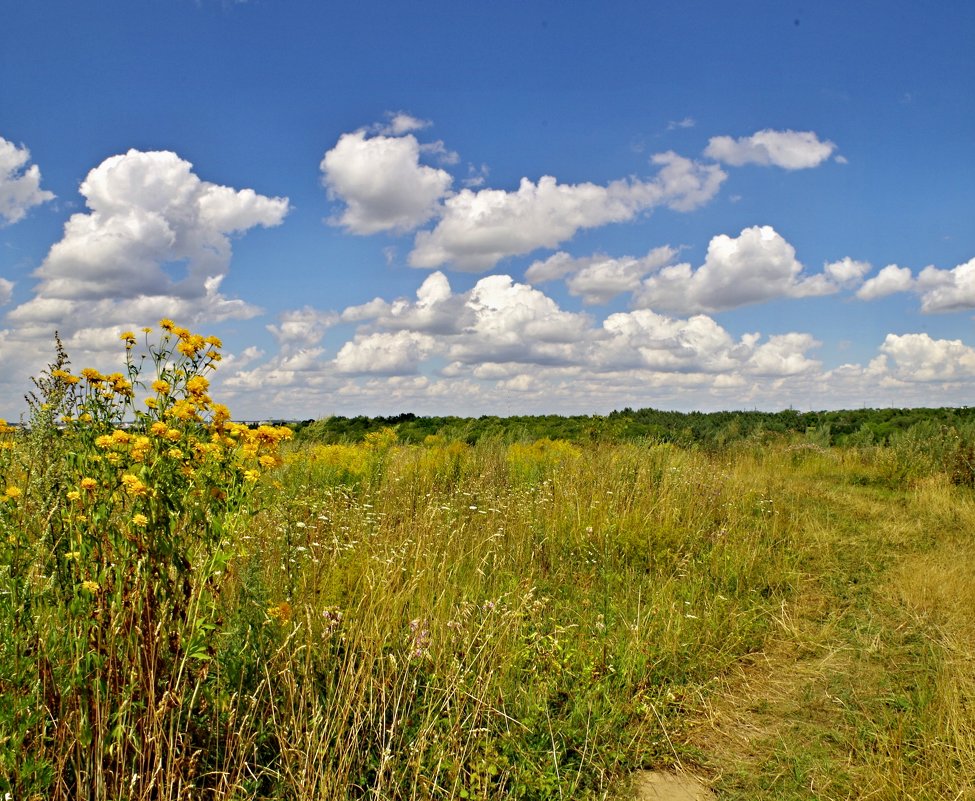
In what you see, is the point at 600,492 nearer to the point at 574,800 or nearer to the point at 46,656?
the point at 574,800

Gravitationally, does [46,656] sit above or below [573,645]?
above

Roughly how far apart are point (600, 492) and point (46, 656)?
19.6ft

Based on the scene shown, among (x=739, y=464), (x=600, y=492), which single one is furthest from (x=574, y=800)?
(x=739, y=464)

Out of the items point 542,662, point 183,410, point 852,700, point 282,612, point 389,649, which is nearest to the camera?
point 183,410

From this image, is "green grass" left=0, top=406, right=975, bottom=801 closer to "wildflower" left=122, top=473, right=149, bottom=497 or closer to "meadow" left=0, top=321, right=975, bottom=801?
"meadow" left=0, top=321, right=975, bottom=801

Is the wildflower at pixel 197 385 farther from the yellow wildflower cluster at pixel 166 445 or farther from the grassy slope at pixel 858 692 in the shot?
the grassy slope at pixel 858 692

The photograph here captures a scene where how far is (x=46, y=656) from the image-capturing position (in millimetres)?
2285

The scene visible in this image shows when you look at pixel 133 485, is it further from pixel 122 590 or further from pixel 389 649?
pixel 389 649

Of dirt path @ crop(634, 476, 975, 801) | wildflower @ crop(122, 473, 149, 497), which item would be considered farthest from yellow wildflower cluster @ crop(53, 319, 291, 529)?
dirt path @ crop(634, 476, 975, 801)

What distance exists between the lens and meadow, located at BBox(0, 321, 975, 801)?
2441 millimetres

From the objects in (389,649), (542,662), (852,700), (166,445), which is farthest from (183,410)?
(852,700)

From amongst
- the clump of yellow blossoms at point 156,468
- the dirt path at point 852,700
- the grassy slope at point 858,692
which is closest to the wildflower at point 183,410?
the clump of yellow blossoms at point 156,468

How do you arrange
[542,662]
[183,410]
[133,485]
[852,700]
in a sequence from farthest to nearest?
[852,700] → [542,662] → [183,410] → [133,485]

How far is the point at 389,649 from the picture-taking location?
3.46 m
